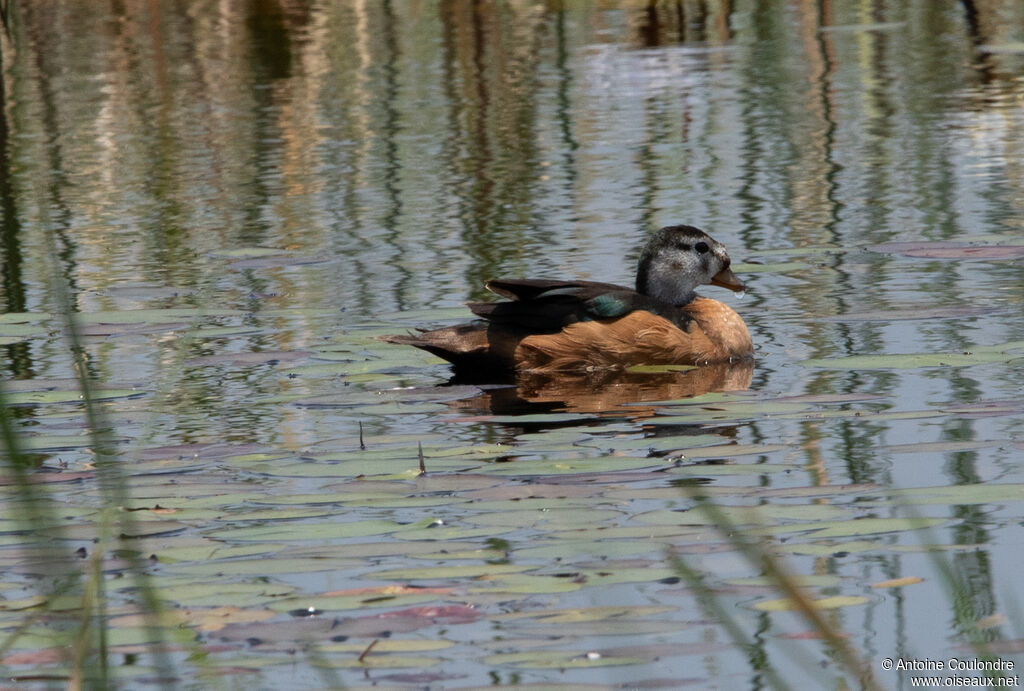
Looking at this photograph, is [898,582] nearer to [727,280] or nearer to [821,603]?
[821,603]

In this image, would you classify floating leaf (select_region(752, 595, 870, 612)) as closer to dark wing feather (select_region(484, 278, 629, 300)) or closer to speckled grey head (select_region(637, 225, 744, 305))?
dark wing feather (select_region(484, 278, 629, 300))

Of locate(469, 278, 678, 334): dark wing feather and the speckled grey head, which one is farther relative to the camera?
the speckled grey head

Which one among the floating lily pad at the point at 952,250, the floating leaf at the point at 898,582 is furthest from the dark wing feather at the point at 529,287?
the floating leaf at the point at 898,582

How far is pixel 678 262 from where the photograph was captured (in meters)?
8.34

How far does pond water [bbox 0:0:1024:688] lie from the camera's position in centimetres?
395

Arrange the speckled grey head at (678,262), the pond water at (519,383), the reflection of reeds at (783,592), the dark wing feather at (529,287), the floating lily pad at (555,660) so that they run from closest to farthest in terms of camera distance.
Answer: the reflection of reeds at (783,592)
the floating lily pad at (555,660)
the pond water at (519,383)
the dark wing feather at (529,287)
the speckled grey head at (678,262)

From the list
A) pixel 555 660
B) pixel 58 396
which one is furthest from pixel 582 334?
pixel 555 660

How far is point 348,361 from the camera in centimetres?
758

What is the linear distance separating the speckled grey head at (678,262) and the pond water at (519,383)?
0.37 m

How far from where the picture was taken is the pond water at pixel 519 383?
13.0 feet

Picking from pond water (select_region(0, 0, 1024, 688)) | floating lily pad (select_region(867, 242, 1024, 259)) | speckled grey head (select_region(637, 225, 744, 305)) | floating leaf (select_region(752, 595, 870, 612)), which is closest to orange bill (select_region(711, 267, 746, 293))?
speckled grey head (select_region(637, 225, 744, 305))

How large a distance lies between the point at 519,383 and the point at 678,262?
121 centimetres

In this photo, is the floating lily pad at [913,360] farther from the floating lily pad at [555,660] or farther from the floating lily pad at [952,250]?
the floating lily pad at [555,660]

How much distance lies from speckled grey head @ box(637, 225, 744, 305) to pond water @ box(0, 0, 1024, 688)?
372 millimetres
